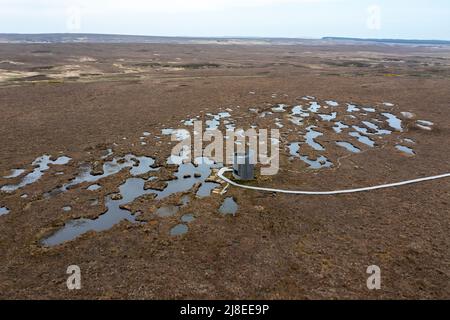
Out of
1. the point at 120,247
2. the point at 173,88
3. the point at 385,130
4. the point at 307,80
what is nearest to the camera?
the point at 120,247

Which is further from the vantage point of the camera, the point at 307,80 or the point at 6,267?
the point at 307,80

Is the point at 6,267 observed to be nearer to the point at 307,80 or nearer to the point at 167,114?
the point at 167,114

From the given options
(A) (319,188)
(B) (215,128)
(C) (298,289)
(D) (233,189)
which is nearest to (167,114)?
(B) (215,128)

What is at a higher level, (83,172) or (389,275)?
(83,172)
